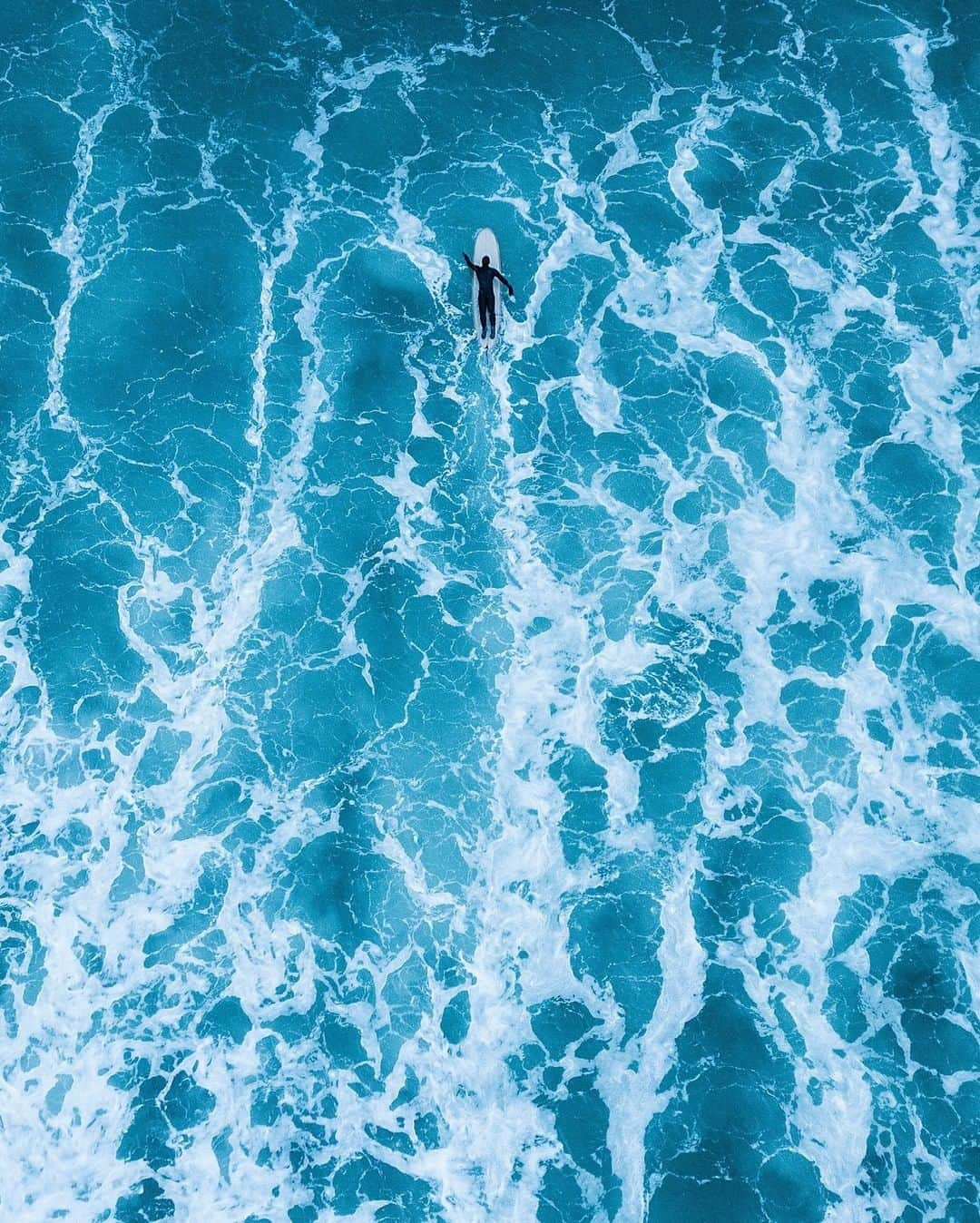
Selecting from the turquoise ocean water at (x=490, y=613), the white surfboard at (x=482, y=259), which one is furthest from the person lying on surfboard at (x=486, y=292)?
the turquoise ocean water at (x=490, y=613)

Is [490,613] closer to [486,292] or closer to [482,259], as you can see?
[486,292]

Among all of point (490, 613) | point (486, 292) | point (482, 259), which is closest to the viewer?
point (490, 613)

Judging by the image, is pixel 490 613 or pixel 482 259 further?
pixel 482 259

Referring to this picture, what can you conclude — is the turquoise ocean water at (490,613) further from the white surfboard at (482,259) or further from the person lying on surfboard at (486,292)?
the person lying on surfboard at (486,292)

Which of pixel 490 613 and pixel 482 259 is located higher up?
pixel 482 259


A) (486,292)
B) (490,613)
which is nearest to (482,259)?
(486,292)

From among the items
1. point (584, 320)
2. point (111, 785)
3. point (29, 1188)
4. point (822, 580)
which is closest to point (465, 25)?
point (584, 320)

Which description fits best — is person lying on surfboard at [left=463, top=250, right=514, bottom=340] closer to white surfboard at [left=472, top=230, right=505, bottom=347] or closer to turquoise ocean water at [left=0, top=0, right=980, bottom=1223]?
white surfboard at [left=472, top=230, right=505, bottom=347]
